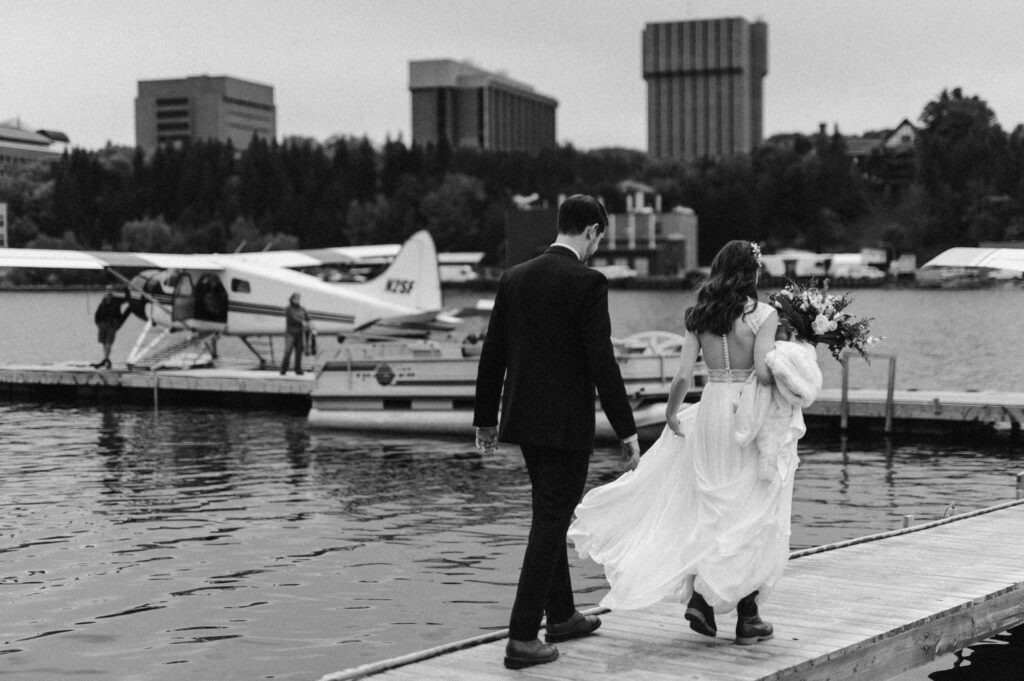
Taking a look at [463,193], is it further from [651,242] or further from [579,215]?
[579,215]

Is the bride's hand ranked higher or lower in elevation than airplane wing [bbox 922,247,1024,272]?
lower

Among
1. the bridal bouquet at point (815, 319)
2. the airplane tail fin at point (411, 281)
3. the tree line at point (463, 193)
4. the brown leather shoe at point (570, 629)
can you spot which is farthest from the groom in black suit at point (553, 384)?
the tree line at point (463, 193)

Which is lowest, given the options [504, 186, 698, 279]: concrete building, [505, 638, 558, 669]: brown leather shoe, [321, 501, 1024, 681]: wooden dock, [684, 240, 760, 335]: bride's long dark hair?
A: [321, 501, 1024, 681]: wooden dock

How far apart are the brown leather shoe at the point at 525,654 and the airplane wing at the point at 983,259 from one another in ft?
20.9

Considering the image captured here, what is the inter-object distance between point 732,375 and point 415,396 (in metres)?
16.5

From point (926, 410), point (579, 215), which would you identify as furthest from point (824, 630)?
point (926, 410)

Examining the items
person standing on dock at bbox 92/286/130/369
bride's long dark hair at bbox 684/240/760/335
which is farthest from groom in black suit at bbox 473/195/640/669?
person standing on dock at bbox 92/286/130/369

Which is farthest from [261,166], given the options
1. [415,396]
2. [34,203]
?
[415,396]

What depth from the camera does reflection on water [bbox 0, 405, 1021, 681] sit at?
9.80m

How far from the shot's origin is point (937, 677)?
9.36m

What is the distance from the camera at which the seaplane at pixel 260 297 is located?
28641mm

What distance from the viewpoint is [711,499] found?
6707mm

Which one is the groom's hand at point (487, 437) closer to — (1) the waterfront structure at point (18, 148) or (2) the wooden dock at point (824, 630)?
(2) the wooden dock at point (824, 630)

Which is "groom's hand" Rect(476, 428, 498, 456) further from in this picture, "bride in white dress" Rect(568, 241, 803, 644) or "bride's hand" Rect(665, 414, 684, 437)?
"bride's hand" Rect(665, 414, 684, 437)
